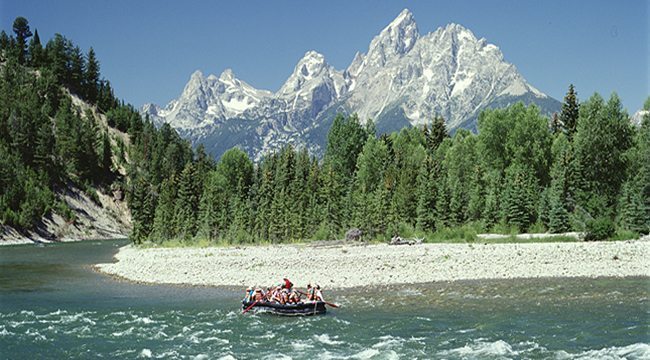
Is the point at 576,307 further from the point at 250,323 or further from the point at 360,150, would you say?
the point at 360,150

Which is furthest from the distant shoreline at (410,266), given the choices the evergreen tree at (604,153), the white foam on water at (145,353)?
the evergreen tree at (604,153)

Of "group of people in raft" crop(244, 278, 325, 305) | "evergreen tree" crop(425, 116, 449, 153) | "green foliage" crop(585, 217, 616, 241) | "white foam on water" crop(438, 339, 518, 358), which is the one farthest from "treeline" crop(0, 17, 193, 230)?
"white foam on water" crop(438, 339, 518, 358)

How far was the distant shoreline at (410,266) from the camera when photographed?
44344mm

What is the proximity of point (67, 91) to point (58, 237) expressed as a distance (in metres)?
86.4

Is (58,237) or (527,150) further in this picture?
(58,237)

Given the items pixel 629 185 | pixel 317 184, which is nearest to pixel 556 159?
pixel 629 185

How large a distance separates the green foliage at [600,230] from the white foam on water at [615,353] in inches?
1444

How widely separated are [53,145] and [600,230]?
14135cm

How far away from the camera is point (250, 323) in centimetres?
3175

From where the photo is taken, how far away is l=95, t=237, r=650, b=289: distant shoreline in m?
44.3

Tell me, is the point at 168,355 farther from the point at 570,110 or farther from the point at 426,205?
the point at 570,110

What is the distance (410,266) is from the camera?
48281mm

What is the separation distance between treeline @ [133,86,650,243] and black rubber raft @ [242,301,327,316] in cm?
3735

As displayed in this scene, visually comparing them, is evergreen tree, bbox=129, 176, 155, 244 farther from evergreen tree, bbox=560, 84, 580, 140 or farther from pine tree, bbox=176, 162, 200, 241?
evergreen tree, bbox=560, 84, 580, 140
